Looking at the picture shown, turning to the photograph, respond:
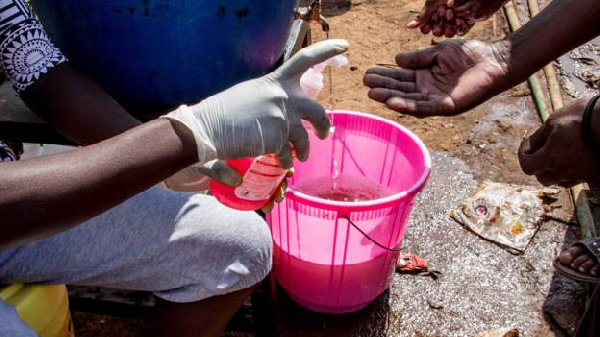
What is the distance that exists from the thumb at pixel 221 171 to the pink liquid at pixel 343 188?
895 millimetres

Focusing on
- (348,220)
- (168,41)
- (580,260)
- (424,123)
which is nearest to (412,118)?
(424,123)

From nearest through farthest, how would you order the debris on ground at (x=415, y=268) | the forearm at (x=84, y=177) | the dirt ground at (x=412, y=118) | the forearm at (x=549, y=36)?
the forearm at (x=84, y=177), the forearm at (x=549, y=36), the debris on ground at (x=415, y=268), the dirt ground at (x=412, y=118)

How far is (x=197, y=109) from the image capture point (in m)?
1.31

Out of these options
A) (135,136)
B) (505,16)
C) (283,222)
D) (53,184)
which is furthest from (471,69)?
(505,16)

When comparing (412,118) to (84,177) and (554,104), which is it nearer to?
(554,104)

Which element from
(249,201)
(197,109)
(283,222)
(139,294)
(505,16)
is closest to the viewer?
(197,109)

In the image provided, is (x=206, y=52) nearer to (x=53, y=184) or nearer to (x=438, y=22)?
(x=53, y=184)

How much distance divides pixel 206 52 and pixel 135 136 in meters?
0.31

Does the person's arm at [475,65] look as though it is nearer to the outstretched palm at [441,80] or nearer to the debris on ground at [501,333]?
the outstretched palm at [441,80]

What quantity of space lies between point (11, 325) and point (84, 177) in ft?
1.23

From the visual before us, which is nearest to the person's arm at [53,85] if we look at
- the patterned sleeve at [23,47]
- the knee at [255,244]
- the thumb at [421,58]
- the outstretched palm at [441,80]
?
the patterned sleeve at [23,47]

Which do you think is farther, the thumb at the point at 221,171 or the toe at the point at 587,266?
the toe at the point at 587,266

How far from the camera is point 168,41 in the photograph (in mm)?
1368

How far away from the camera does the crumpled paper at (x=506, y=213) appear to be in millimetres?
2609
